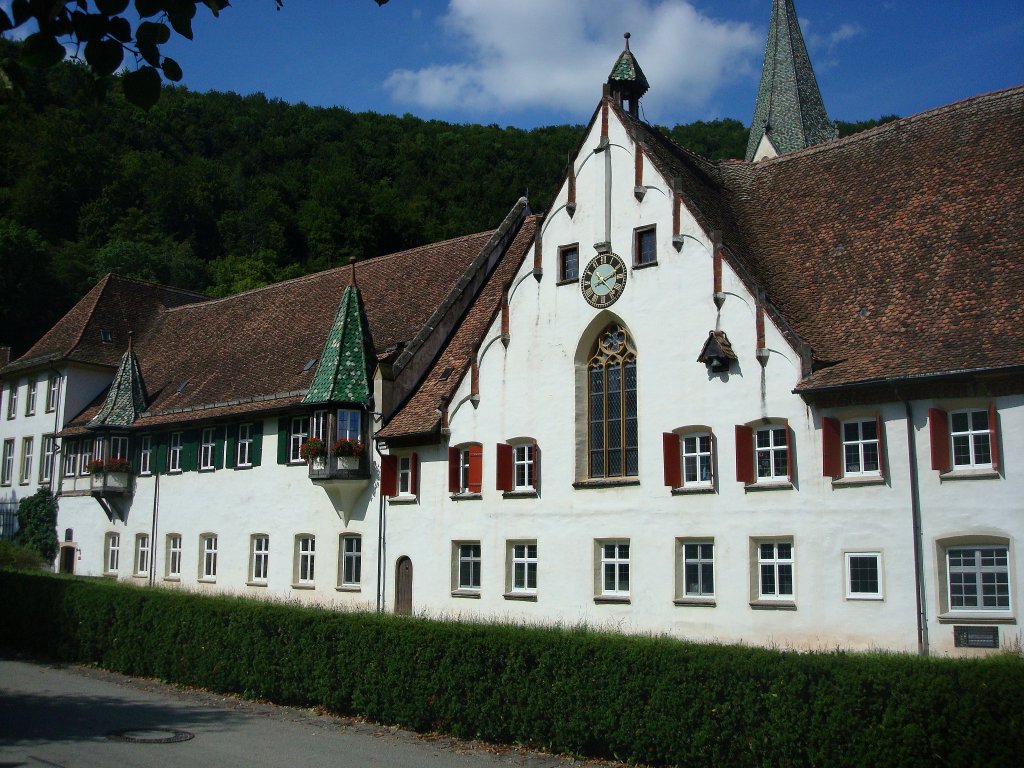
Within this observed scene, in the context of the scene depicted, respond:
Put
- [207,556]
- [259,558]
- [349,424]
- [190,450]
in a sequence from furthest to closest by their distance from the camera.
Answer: [190,450], [207,556], [259,558], [349,424]

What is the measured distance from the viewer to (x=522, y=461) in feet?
88.0

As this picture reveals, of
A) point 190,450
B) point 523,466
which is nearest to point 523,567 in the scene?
point 523,466

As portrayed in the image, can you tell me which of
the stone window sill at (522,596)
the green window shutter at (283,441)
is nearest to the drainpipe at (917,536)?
the stone window sill at (522,596)

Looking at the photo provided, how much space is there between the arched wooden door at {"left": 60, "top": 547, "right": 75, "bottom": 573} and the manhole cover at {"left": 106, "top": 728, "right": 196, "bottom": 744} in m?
27.5

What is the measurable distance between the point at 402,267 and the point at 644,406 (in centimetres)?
1599

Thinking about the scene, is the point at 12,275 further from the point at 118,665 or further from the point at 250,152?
the point at 118,665

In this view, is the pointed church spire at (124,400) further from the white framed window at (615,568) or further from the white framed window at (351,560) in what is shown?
the white framed window at (615,568)

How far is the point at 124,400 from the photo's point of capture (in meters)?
39.7

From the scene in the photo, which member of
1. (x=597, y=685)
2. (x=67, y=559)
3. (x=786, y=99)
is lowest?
(x=597, y=685)

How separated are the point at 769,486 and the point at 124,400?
88.1 feet

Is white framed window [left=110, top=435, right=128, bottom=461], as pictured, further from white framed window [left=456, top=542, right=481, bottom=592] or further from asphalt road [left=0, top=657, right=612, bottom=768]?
asphalt road [left=0, top=657, right=612, bottom=768]

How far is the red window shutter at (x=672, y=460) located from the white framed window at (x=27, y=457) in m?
32.7

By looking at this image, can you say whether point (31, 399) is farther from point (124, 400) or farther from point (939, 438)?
point (939, 438)

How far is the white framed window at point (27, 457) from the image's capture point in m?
45.6
